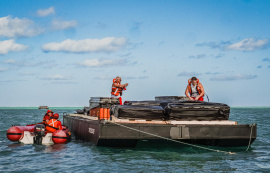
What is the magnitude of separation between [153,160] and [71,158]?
2.92 meters

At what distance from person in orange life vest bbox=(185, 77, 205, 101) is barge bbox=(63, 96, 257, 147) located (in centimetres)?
194

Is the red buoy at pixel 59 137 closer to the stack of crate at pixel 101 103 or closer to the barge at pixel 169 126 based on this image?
the stack of crate at pixel 101 103

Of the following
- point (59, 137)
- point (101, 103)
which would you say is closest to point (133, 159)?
point (101, 103)

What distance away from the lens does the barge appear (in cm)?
1151

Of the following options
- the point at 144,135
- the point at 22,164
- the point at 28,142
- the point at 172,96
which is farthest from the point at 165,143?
the point at 28,142

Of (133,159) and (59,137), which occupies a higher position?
(59,137)

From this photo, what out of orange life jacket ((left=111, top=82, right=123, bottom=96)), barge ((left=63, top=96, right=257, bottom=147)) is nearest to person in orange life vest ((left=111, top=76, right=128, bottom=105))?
orange life jacket ((left=111, top=82, right=123, bottom=96))

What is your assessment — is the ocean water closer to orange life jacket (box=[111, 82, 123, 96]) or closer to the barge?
the barge

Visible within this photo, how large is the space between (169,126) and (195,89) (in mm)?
3808

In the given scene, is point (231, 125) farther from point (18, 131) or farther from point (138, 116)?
point (18, 131)

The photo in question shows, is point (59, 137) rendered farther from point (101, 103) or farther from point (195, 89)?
point (195, 89)

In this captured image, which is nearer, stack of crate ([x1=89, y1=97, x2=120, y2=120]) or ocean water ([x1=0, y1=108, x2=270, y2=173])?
ocean water ([x1=0, y1=108, x2=270, y2=173])

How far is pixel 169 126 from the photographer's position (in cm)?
1172

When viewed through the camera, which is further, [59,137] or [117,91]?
[117,91]
